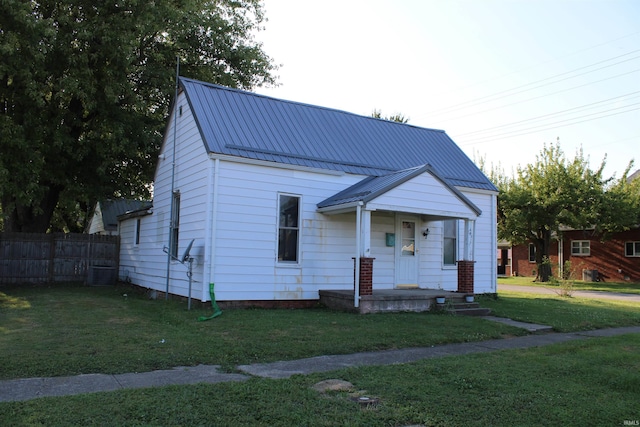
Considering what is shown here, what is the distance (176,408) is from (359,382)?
2136 millimetres

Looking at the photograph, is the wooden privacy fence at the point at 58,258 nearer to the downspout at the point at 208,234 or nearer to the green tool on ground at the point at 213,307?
the downspout at the point at 208,234

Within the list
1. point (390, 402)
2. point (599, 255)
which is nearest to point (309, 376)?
point (390, 402)

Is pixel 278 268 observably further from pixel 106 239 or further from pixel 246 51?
pixel 246 51

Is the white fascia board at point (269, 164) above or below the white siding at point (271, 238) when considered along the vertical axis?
above

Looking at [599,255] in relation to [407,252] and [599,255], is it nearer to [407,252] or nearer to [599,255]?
[599,255]

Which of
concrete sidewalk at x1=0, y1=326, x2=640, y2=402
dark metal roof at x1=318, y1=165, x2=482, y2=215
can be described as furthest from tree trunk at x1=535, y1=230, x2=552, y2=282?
concrete sidewalk at x1=0, y1=326, x2=640, y2=402

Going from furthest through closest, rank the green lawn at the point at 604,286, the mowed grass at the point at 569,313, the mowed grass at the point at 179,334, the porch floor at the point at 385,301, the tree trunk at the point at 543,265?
the tree trunk at the point at 543,265
the green lawn at the point at 604,286
the porch floor at the point at 385,301
the mowed grass at the point at 569,313
the mowed grass at the point at 179,334

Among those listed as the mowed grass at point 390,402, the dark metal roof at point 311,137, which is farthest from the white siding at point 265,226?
the mowed grass at point 390,402

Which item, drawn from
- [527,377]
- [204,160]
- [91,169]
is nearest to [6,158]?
[91,169]

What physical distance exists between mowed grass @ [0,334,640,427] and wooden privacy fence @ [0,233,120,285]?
15.0 meters

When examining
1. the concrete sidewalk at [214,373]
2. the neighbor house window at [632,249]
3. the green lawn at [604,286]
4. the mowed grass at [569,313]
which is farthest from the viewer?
the neighbor house window at [632,249]

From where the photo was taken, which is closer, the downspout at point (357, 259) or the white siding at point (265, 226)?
the downspout at point (357, 259)

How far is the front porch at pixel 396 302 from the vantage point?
1178 cm

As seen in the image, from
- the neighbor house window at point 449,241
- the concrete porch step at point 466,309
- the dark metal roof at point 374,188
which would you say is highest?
the dark metal roof at point 374,188
